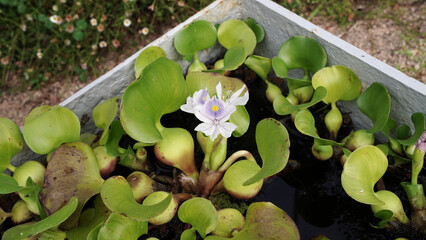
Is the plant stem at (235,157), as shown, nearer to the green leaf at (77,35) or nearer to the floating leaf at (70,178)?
the floating leaf at (70,178)

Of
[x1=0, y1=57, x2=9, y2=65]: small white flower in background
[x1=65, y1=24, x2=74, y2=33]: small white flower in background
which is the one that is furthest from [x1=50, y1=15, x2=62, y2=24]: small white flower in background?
[x1=0, y1=57, x2=9, y2=65]: small white flower in background

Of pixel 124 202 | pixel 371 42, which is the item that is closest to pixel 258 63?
pixel 124 202

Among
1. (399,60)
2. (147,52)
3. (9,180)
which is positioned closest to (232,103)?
(147,52)

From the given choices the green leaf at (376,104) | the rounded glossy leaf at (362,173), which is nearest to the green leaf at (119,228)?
the rounded glossy leaf at (362,173)

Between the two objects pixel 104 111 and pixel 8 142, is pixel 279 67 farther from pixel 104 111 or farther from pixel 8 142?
pixel 8 142

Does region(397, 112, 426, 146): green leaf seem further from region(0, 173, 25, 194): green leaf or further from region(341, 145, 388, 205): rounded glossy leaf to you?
region(0, 173, 25, 194): green leaf

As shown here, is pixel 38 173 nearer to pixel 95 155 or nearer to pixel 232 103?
pixel 95 155
